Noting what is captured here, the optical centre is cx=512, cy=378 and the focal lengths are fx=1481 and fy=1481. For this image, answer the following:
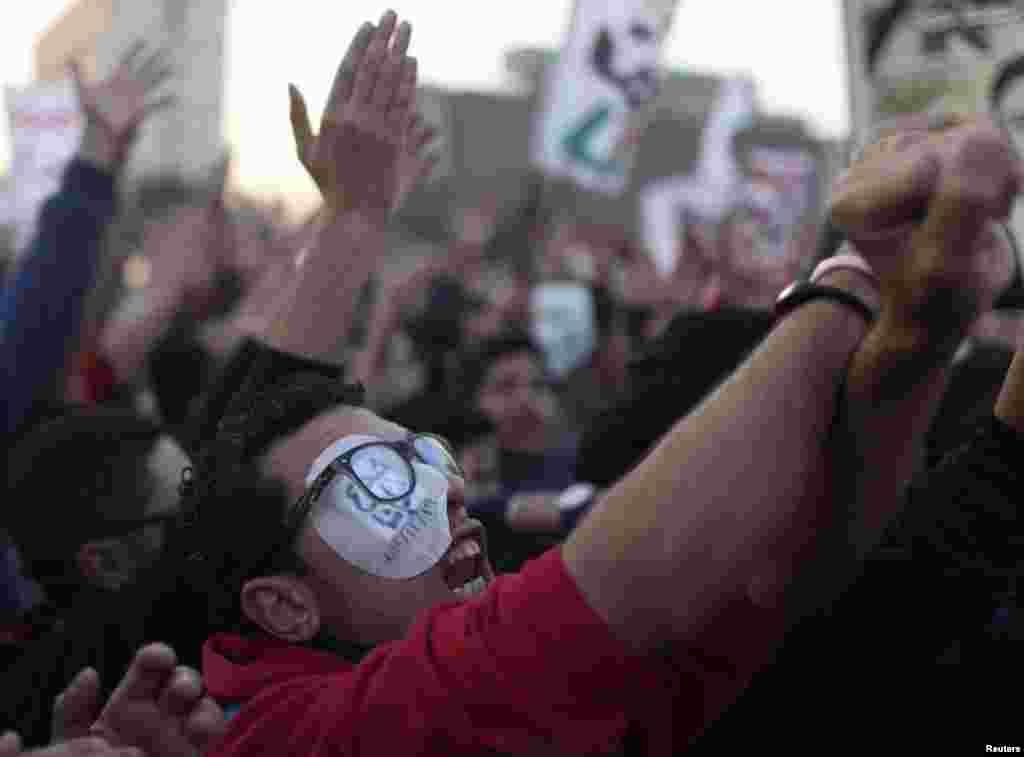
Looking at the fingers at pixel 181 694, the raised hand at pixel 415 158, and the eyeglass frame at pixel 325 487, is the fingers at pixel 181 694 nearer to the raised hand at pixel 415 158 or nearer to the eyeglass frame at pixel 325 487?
the eyeglass frame at pixel 325 487

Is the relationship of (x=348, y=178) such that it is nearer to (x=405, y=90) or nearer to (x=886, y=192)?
(x=405, y=90)

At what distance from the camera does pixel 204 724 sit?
1.69m

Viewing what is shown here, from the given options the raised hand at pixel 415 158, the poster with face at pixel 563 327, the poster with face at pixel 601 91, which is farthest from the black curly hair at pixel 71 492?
the poster with face at pixel 601 91

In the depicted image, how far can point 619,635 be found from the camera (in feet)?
4.45

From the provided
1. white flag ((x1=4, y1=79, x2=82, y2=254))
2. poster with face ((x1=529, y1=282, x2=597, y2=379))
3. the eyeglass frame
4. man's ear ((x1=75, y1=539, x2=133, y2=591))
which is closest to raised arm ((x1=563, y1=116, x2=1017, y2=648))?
the eyeglass frame

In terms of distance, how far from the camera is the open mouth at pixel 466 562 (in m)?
1.83

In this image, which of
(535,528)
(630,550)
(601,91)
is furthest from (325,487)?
(601,91)

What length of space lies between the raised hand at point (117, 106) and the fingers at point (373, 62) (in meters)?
1.65

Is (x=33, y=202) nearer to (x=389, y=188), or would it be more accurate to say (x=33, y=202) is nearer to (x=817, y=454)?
(x=389, y=188)

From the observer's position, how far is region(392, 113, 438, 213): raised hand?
8.32 feet

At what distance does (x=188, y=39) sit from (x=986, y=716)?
8.29 meters

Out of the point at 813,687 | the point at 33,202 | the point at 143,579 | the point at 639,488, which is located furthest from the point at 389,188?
the point at 33,202

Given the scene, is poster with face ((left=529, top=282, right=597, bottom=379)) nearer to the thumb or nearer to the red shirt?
the thumb

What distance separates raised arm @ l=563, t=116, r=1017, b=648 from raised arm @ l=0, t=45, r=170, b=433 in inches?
91.4
